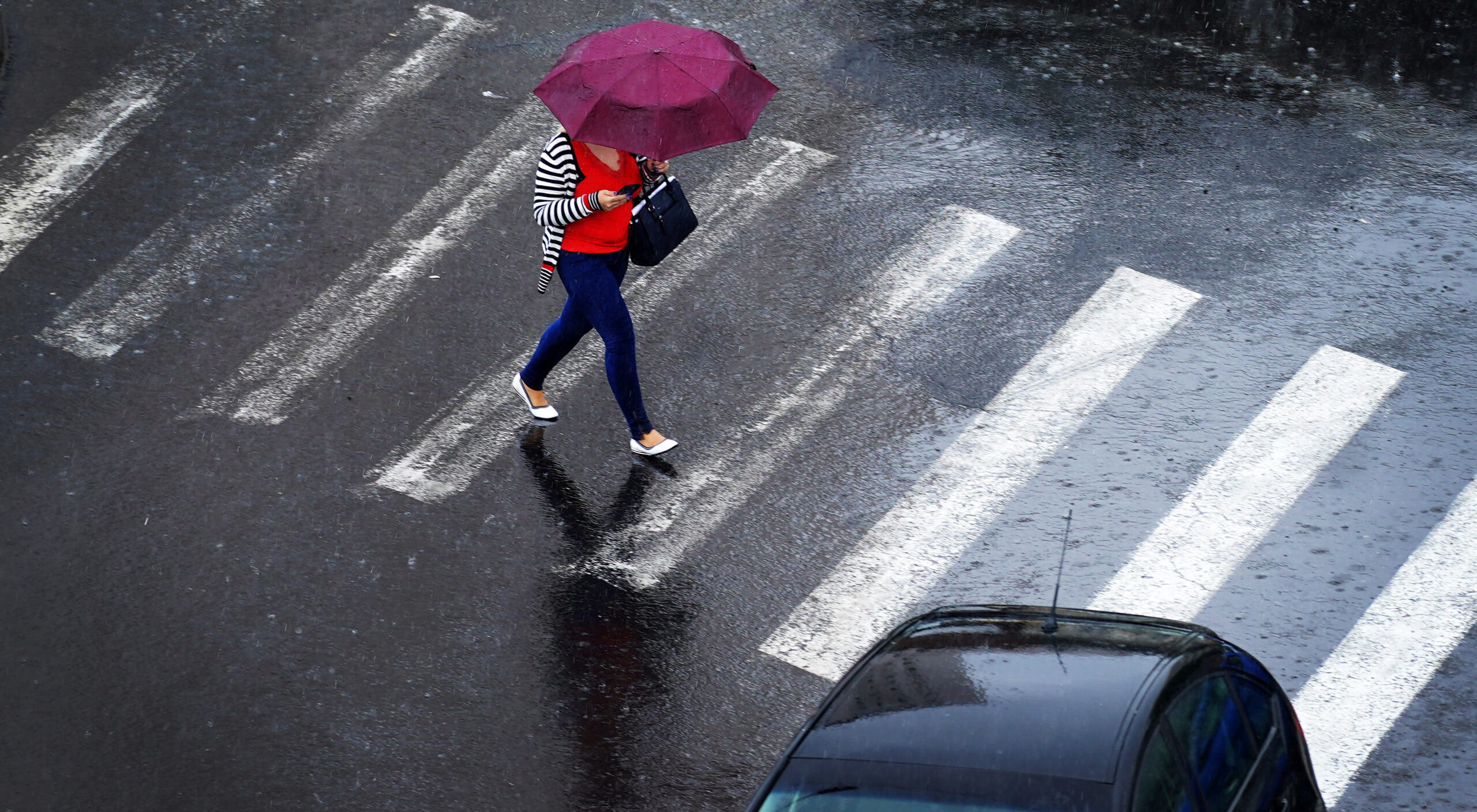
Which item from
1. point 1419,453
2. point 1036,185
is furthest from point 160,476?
point 1419,453

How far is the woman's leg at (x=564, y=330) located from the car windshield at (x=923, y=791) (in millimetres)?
3658

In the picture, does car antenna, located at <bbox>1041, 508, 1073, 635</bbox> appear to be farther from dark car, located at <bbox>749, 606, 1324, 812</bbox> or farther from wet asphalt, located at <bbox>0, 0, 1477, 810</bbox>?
dark car, located at <bbox>749, 606, 1324, 812</bbox>

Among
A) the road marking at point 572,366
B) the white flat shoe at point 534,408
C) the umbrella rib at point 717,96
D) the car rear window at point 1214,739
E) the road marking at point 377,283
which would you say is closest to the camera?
the car rear window at point 1214,739

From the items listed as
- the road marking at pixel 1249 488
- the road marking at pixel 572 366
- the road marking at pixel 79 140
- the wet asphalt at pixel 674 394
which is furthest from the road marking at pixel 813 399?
the road marking at pixel 79 140

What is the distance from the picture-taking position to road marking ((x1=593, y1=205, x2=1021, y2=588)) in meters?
8.12

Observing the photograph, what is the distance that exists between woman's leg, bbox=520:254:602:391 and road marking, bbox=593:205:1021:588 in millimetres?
964

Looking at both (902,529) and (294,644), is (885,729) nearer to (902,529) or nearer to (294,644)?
(902,529)

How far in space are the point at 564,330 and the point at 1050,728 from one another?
4140 millimetres

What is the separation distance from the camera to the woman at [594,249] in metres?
7.92

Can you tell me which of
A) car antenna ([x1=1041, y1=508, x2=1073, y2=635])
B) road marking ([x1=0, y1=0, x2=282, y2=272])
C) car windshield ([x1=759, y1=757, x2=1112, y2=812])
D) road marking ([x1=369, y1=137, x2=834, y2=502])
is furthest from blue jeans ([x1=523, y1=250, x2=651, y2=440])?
road marking ([x1=0, y1=0, x2=282, y2=272])

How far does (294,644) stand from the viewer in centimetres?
753

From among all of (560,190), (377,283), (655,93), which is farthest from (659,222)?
(377,283)

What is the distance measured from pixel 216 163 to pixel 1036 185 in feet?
18.2

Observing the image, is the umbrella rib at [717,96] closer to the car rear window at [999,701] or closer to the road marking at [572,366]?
the road marking at [572,366]
